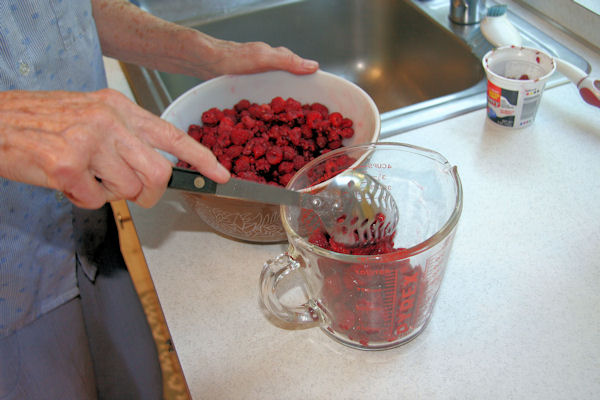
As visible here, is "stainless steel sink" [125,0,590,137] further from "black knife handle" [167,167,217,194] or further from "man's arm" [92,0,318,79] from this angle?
"black knife handle" [167,167,217,194]

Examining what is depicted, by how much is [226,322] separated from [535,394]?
414 mm

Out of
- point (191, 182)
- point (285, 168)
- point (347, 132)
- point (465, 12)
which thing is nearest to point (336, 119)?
point (347, 132)

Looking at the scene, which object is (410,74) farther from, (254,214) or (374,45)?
(254,214)

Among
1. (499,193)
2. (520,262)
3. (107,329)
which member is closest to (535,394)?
(520,262)

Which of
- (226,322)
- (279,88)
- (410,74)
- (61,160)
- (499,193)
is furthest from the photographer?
(410,74)

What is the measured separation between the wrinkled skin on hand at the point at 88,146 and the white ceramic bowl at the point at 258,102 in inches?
5.4

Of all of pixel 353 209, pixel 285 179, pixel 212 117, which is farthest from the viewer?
pixel 212 117

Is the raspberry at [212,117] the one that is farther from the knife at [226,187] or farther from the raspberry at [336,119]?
the knife at [226,187]

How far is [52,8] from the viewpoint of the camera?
0.85 meters

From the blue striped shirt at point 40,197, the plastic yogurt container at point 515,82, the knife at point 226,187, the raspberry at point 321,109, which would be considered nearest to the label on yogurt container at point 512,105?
the plastic yogurt container at point 515,82

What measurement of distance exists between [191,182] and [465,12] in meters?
0.89

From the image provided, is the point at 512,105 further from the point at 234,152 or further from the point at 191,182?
the point at 191,182

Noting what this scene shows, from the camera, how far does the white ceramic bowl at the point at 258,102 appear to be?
74 cm

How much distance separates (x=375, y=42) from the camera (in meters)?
1.42
